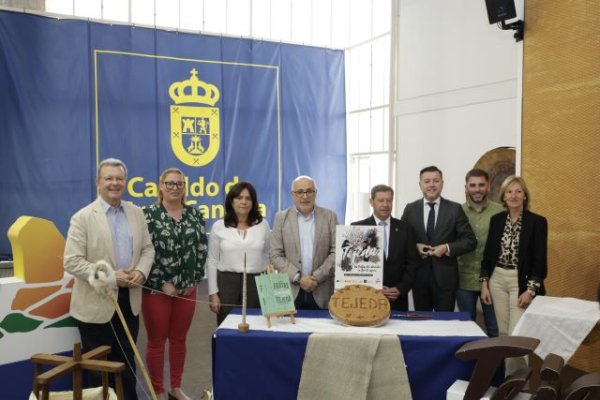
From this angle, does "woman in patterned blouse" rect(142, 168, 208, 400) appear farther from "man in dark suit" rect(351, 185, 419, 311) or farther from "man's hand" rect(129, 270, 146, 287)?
"man in dark suit" rect(351, 185, 419, 311)

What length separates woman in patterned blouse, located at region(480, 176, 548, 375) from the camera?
2.98 m

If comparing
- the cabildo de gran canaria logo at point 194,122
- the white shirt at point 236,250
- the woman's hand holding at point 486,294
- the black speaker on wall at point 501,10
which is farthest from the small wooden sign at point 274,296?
the cabildo de gran canaria logo at point 194,122

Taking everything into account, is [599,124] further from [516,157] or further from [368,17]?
[368,17]

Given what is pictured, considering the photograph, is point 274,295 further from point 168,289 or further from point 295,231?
point 168,289

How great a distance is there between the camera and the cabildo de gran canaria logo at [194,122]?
7.00 meters

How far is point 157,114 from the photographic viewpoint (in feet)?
22.6

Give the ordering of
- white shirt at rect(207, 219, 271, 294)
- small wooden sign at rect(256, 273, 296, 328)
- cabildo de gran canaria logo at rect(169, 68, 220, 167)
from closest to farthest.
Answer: small wooden sign at rect(256, 273, 296, 328) → white shirt at rect(207, 219, 271, 294) → cabildo de gran canaria logo at rect(169, 68, 220, 167)

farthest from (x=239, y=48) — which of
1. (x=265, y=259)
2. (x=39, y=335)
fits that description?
(x=39, y=335)

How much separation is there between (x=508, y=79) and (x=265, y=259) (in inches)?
114

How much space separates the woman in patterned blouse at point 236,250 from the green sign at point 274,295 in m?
0.44

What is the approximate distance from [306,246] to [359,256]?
1.29ft

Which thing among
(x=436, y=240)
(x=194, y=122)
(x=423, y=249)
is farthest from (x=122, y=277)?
(x=194, y=122)

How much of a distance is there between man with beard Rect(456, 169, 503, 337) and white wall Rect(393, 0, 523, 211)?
3.64 ft

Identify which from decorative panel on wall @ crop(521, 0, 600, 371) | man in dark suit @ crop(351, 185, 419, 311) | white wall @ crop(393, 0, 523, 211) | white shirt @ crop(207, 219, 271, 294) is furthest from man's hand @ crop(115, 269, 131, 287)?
white wall @ crop(393, 0, 523, 211)
